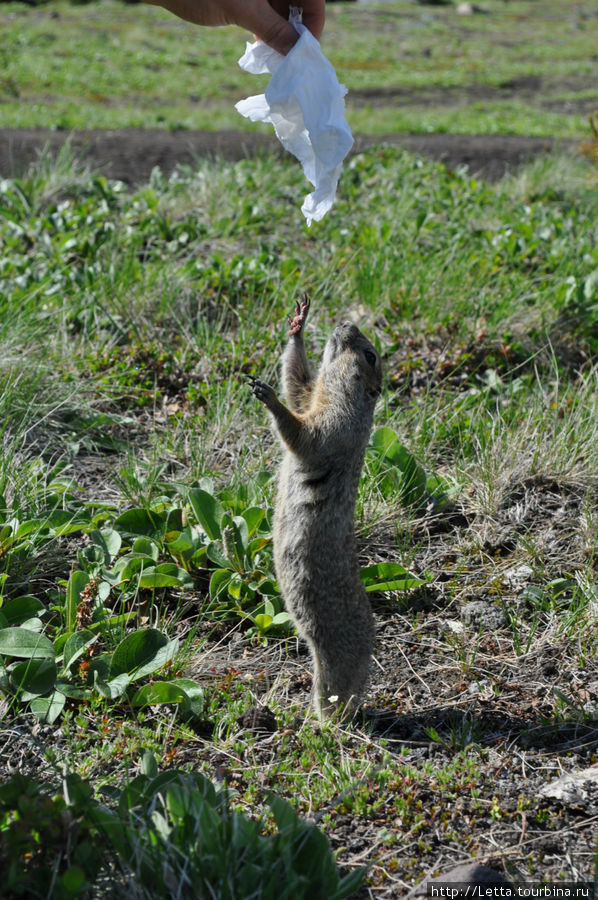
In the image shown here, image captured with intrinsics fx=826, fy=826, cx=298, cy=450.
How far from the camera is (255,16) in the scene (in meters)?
3.36

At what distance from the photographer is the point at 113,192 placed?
750cm

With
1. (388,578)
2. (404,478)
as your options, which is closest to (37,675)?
(388,578)

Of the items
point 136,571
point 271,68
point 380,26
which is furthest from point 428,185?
point 380,26

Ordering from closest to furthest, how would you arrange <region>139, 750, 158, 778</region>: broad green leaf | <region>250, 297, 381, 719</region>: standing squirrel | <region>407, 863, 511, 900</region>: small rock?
<region>407, 863, 511, 900</region>: small rock, <region>139, 750, 158, 778</region>: broad green leaf, <region>250, 297, 381, 719</region>: standing squirrel

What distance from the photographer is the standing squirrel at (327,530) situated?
11.4ft

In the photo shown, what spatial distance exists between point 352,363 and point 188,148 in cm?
693

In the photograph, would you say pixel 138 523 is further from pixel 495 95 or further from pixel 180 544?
pixel 495 95

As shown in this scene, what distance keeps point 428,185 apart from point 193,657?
637cm

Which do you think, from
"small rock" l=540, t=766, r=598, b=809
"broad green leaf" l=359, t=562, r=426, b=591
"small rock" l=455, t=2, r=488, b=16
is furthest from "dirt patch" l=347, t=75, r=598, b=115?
"small rock" l=540, t=766, r=598, b=809

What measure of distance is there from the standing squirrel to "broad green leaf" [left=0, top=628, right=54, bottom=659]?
1003 mm

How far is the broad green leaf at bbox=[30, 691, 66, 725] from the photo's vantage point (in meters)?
3.06

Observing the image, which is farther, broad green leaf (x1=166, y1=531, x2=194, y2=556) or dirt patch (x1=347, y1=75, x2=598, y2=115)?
dirt patch (x1=347, y1=75, x2=598, y2=115)

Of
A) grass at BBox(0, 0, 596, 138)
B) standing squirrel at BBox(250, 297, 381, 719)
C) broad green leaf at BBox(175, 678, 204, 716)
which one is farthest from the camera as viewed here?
grass at BBox(0, 0, 596, 138)

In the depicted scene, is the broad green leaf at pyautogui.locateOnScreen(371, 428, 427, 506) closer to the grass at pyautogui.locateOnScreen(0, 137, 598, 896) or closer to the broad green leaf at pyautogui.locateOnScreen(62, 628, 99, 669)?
the grass at pyautogui.locateOnScreen(0, 137, 598, 896)
